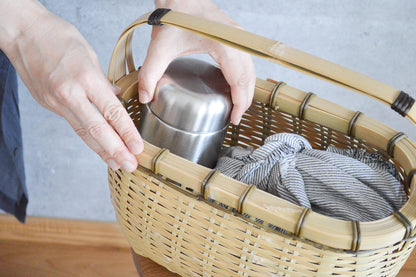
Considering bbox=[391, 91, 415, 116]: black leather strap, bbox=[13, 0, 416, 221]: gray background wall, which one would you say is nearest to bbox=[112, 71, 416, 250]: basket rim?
bbox=[391, 91, 415, 116]: black leather strap

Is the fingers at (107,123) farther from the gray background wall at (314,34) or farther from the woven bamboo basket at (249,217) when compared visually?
the gray background wall at (314,34)

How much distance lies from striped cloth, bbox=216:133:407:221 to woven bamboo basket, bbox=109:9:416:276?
0.03 m

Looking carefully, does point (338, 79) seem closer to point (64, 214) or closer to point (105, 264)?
point (105, 264)

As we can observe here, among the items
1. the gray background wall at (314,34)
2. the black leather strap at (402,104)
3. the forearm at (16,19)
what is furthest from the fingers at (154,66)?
the gray background wall at (314,34)

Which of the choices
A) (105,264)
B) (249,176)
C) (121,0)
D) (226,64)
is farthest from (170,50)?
(105,264)

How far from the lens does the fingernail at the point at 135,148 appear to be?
49 centimetres

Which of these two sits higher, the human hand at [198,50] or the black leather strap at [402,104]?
the black leather strap at [402,104]

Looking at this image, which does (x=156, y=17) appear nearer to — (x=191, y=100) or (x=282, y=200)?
(x=191, y=100)

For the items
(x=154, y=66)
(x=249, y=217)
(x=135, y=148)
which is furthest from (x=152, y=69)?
(x=249, y=217)

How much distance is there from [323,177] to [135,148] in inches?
9.3

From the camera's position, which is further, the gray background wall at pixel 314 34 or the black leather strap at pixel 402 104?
the gray background wall at pixel 314 34

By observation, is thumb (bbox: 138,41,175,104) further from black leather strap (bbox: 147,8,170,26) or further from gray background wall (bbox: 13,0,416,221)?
gray background wall (bbox: 13,0,416,221)

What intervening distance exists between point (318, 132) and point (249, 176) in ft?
0.50

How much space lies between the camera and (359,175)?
559mm
